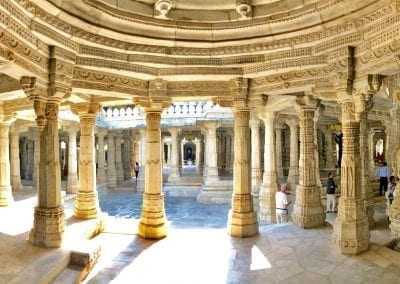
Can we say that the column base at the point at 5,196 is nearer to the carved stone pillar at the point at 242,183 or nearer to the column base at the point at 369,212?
the carved stone pillar at the point at 242,183

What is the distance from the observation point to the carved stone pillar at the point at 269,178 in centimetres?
1141

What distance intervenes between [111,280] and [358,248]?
4201 mm

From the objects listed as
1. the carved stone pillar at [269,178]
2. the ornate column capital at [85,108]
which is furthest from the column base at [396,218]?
the ornate column capital at [85,108]

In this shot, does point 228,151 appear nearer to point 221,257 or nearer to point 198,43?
point 221,257

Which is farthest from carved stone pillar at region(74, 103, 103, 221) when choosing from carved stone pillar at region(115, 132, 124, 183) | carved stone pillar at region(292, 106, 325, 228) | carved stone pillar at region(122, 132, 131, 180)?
carved stone pillar at region(122, 132, 131, 180)

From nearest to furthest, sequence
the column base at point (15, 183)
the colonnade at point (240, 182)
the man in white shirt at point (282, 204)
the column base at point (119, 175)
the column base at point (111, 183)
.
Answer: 1. the colonnade at point (240, 182)
2. the man in white shirt at point (282, 204)
3. the column base at point (15, 183)
4. the column base at point (111, 183)
5. the column base at point (119, 175)

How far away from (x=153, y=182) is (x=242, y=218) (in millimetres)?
2090

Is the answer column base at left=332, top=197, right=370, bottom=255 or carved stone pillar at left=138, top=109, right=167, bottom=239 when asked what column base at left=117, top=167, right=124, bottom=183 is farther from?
column base at left=332, top=197, right=370, bottom=255

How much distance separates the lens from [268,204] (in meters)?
11.6

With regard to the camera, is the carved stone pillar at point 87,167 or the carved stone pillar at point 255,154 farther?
the carved stone pillar at point 255,154

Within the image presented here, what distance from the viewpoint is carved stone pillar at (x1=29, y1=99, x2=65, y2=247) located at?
17.1 feet

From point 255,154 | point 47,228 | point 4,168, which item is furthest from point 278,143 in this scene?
point 47,228

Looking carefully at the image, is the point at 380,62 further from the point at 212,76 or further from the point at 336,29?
the point at 212,76

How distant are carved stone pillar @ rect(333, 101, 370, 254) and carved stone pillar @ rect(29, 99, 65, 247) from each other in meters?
4.96
